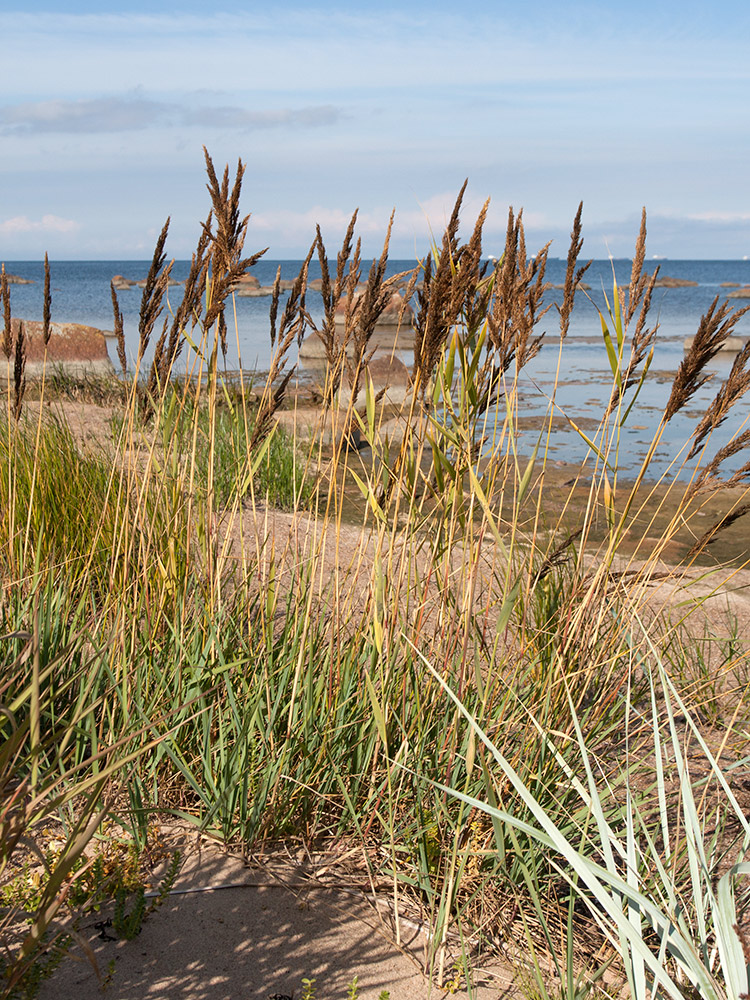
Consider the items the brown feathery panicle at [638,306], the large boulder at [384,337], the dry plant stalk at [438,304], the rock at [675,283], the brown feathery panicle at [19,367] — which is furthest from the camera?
the rock at [675,283]

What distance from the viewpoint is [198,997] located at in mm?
1391

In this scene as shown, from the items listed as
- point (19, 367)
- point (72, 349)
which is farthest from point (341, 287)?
point (72, 349)

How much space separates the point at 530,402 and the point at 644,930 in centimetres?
1066

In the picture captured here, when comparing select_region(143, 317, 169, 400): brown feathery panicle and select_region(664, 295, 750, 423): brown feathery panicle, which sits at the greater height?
select_region(664, 295, 750, 423): brown feathery panicle

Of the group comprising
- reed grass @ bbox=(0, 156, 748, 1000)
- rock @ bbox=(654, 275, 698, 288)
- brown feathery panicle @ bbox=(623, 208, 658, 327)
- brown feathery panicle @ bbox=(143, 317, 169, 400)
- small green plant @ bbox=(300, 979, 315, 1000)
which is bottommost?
small green plant @ bbox=(300, 979, 315, 1000)

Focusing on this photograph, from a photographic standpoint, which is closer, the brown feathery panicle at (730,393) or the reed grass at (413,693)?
the reed grass at (413,693)

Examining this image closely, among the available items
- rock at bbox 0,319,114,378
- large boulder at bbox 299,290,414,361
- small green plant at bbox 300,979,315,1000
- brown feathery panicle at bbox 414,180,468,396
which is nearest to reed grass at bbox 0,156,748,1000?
brown feathery panicle at bbox 414,180,468,396

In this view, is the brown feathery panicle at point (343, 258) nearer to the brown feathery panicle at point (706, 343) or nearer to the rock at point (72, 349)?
the brown feathery panicle at point (706, 343)

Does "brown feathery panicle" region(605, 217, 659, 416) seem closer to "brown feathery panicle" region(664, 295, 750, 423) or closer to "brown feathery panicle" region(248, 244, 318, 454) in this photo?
"brown feathery panicle" region(664, 295, 750, 423)

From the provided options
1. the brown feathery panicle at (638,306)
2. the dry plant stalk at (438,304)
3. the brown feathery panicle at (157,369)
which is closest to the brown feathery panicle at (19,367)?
the brown feathery panicle at (157,369)

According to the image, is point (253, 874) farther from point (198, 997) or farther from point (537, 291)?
point (537, 291)

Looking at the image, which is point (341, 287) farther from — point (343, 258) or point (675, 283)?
point (675, 283)

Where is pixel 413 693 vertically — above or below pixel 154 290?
below

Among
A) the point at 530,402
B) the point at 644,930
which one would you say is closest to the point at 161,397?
the point at 644,930
